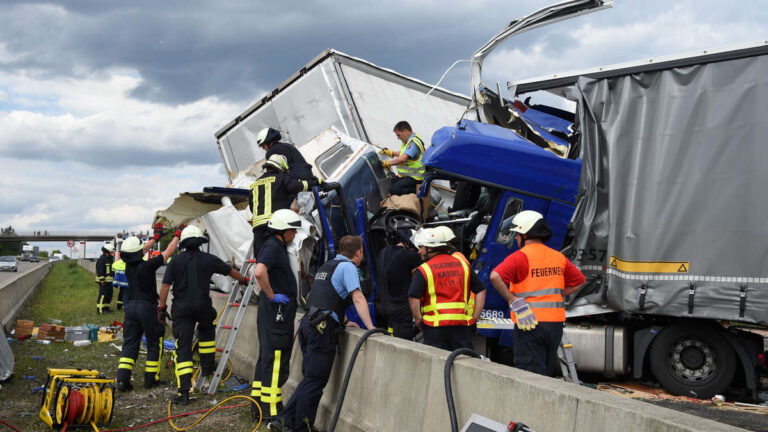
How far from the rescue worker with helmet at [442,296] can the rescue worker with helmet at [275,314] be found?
48.7 inches

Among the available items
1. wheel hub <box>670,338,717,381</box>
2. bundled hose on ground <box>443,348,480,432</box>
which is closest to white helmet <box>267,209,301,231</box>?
bundled hose on ground <box>443,348,480,432</box>

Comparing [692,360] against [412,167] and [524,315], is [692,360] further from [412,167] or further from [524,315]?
[412,167]

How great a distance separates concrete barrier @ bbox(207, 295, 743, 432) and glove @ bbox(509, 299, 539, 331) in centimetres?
81

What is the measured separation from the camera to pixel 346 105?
1018 cm

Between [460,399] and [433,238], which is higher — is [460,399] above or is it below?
below

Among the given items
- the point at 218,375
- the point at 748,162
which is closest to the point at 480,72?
the point at 748,162

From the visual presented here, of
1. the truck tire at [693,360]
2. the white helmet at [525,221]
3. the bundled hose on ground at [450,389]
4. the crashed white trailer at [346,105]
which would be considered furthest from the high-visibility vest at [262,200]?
the truck tire at [693,360]

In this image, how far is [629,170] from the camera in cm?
696

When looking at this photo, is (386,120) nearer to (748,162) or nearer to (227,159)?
(227,159)

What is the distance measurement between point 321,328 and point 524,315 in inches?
60.9

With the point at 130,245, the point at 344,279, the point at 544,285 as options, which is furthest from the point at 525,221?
the point at 130,245

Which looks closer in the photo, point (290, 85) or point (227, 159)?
point (290, 85)

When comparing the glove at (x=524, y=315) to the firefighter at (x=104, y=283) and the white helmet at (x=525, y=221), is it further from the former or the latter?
the firefighter at (x=104, y=283)

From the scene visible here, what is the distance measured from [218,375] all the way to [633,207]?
15.4ft
